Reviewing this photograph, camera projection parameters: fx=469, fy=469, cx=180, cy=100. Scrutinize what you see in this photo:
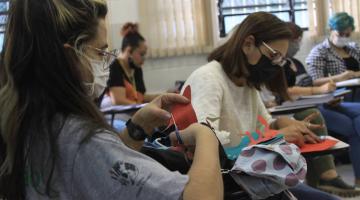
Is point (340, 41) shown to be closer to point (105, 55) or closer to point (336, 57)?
point (336, 57)

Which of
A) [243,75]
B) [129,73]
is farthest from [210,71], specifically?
[129,73]

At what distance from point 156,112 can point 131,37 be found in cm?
302

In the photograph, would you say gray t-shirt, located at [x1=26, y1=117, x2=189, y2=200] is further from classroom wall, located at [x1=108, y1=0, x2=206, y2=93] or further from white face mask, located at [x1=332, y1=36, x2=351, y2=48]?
classroom wall, located at [x1=108, y1=0, x2=206, y2=93]

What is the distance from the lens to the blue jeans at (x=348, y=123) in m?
3.18

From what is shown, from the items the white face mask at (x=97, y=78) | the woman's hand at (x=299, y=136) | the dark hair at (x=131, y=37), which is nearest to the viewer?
the white face mask at (x=97, y=78)

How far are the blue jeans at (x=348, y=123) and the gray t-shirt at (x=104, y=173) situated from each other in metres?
2.59

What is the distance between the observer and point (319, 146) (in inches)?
65.6

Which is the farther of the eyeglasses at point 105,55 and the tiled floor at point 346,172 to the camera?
the tiled floor at point 346,172

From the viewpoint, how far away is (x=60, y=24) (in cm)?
92

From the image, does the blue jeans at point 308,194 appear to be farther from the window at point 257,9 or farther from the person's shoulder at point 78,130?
the window at point 257,9

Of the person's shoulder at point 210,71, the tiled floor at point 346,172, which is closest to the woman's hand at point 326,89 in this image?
the tiled floor at point 346,172

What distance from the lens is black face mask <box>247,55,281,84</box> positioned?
2010mm

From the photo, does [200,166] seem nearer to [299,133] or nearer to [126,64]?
[299,133]

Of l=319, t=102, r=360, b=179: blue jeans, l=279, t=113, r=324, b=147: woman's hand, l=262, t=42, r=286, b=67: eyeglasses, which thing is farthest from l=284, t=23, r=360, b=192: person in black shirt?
l=279, t=113, r=324, b=147: woman's hand
